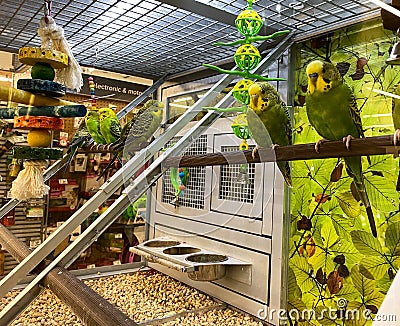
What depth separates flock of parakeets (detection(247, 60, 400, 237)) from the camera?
663 millimetres

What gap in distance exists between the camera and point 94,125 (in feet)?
3.42

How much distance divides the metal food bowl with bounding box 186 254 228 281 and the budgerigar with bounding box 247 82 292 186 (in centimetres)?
59

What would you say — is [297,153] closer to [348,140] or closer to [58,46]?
[348,140]

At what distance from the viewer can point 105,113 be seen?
1.05 metres

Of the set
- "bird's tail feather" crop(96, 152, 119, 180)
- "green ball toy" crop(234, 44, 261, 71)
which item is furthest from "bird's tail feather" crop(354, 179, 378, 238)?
"bird's tail feather" crop(96, 152, 119, 180)

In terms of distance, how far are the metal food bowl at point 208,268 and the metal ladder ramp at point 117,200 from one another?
1.48ft

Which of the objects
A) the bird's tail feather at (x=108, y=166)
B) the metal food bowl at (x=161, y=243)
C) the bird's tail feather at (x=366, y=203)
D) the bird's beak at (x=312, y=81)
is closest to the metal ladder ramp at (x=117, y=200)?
the bird's tail feather at (x=108, y=166)

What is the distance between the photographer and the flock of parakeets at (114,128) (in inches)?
39.3

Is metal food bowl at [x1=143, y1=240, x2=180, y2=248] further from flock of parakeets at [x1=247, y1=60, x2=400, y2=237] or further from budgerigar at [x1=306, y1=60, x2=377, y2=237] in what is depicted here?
budgerigar at [x1=306, y1=60, x2=377, y2=237]

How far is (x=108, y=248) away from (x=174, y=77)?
2.08 ft

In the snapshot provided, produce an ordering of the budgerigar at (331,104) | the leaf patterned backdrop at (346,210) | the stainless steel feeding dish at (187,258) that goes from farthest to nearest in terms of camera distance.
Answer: the stainless steel feeding dish at (187,258) < the leaf patterned backdrop at (346,210) < the budgerigar at (331,104)

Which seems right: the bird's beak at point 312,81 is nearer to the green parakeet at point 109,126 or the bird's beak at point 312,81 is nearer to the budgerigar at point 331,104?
the budgerigar at point 331,104

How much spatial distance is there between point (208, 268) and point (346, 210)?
0.49 meters

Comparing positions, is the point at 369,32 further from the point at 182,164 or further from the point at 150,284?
the point at 150,284
